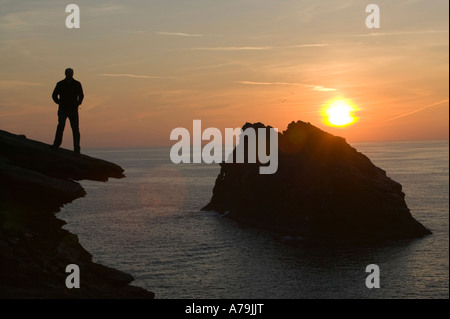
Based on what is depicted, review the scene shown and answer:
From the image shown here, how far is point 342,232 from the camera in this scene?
10275 centimetres

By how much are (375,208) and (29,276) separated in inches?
3816

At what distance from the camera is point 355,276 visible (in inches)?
3007

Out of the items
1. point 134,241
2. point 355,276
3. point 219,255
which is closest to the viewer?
point 355,276

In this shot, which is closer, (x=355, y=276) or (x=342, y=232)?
(x=355, y=276)

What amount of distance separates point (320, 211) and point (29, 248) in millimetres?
A: 94813

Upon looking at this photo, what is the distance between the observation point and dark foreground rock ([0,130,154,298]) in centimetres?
1323

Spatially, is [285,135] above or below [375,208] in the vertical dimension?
above

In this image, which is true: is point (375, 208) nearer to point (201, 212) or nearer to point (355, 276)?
point (355, 276)

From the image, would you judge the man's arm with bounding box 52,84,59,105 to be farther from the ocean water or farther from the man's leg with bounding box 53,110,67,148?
the ocean water

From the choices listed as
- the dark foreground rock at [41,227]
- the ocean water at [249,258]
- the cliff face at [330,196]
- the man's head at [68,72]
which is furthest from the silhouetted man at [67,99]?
the cliff face at [330,196]

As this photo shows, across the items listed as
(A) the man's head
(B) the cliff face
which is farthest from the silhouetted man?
(B) the cliff face
